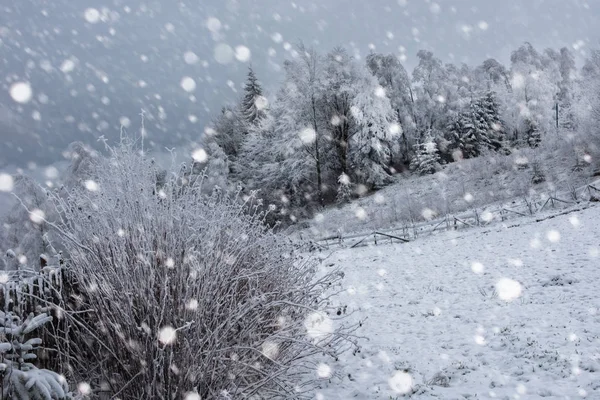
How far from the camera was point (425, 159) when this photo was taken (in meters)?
28.7

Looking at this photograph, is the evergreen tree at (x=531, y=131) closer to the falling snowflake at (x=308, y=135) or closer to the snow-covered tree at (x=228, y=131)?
the falling snowflake at (x=308, y=135)

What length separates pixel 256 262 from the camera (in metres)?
4.70

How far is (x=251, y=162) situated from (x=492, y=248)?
742 inches

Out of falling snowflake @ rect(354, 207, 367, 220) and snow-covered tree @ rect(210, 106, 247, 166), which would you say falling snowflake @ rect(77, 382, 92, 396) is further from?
snow-covered tree @ rect(210, 106, 247, 166)

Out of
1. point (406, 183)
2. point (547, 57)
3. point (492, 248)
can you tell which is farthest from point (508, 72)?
point (492, 248)

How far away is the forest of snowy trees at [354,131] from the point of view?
24859 mm

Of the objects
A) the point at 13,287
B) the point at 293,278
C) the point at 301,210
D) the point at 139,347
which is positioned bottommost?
the point at 301,210

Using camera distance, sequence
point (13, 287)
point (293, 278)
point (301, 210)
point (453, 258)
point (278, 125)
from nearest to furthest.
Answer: point (13, 287), point (293, 278), point (453, 258), point (301, 210), point (278, 125)

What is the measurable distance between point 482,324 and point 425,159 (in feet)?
77.9

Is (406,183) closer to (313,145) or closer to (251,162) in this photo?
(313,145)

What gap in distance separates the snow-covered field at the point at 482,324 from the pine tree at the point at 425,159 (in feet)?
52.2

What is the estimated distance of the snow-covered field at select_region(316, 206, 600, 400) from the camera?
14.9 ft

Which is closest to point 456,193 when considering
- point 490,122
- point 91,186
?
point 490,122

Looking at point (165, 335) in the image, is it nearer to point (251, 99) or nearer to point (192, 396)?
point (192, 396)
